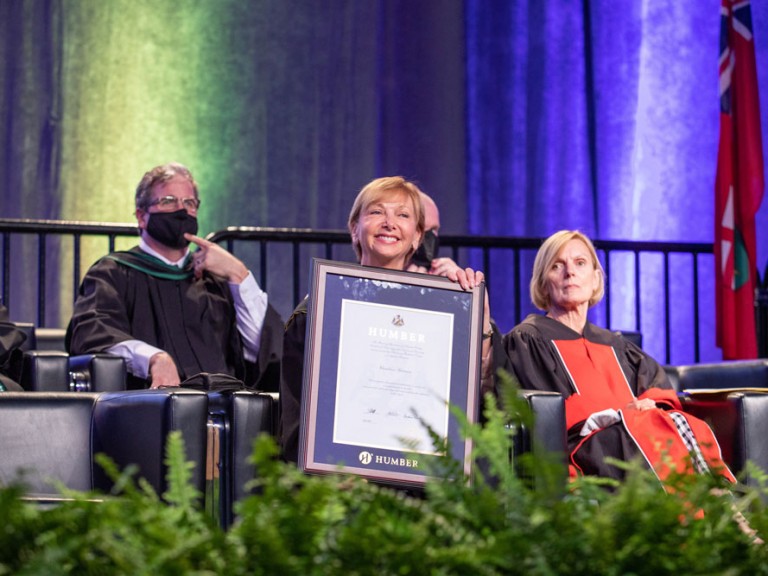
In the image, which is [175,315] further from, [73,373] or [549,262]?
[549,262]

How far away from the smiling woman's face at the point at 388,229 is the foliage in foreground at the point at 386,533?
226cm

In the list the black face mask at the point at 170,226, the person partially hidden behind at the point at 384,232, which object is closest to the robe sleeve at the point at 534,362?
the person partially hidden behind at the point at 384,232

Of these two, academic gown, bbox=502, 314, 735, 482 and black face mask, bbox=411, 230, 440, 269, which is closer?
academic gown, bbox=502, 314, 735, 482

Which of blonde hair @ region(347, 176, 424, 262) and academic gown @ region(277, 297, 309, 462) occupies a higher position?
blonde hair @ region(347, 176, 424, 262)

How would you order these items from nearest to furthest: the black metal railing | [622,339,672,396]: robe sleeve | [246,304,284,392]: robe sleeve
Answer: [622,339,672,396]: robe sleeve → [246,304,284,392]: robe sleeve → the black metal railing

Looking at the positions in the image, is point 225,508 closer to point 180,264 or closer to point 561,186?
point 180,264

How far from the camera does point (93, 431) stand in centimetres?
255

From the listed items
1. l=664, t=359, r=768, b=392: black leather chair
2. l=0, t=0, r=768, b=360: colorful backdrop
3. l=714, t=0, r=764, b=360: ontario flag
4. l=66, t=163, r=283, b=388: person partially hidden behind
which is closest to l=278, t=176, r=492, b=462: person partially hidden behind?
l=66, t=163, r=283, b=388: person partially hidden behind

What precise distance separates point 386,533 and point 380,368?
181cm

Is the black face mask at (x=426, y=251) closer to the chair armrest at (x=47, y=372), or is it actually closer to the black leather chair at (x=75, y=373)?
the black leather chair at (x=75, y=373)

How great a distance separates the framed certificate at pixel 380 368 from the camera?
2.55m

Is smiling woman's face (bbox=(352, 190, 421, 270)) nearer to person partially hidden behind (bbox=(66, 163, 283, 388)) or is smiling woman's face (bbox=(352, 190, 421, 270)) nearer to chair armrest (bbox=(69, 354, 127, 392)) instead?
chair armrest (bbox=(69, 354, 127, 392))

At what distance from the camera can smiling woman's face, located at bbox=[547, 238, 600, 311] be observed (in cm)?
368

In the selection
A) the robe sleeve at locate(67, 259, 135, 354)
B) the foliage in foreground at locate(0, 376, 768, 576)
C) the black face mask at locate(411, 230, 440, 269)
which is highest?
the black face mask at locate(411, 230, 440, 269)
